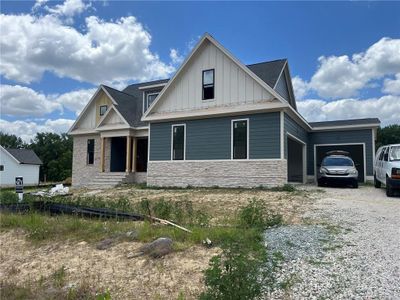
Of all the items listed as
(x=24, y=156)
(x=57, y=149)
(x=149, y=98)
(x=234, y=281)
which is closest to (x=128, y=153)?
(x=149, y=98)

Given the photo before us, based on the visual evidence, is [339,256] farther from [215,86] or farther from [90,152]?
[90,152]

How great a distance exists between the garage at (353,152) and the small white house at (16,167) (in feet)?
121

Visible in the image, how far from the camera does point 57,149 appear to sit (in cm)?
5703

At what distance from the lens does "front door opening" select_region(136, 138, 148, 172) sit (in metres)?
23.0

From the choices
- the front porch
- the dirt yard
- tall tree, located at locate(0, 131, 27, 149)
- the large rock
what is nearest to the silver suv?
the dirt yard

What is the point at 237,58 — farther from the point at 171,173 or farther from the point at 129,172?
the point at 129,172

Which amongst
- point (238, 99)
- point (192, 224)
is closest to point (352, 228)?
point (192, 224)

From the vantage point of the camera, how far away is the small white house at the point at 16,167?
4135 cm

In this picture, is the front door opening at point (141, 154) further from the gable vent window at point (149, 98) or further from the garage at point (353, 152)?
the garage at point (353, 152)

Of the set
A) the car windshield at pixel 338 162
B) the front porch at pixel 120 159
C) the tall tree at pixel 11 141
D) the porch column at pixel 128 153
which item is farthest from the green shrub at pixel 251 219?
the tall tree at pixel 11 141

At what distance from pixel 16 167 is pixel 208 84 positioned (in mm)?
35994

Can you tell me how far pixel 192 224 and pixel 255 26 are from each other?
984cm

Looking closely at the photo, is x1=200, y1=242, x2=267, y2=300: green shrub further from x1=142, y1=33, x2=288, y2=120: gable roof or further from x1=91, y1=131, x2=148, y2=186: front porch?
x1=91, y1=131, x2=148, y2=186: front porch

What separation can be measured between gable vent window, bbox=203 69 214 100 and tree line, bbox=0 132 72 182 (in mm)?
38621
